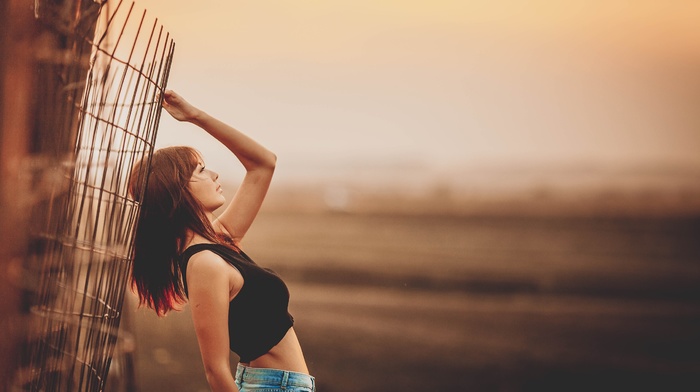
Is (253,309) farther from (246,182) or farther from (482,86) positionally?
(482,86)

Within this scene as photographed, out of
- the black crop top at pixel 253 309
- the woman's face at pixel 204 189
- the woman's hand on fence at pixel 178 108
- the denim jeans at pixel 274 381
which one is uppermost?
the woman's hand on fence at pixel 178 108

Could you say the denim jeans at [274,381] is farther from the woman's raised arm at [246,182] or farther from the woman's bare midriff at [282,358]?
the woman's raised arm at [246,182]

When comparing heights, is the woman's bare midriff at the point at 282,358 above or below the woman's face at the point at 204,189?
below

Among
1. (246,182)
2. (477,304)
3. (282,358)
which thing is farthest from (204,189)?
(477,304)

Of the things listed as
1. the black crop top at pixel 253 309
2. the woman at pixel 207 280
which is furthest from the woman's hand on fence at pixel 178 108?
the black crop top at pixel 253 309

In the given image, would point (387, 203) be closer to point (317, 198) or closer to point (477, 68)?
point (317, 198)

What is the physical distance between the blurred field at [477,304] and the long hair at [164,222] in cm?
440

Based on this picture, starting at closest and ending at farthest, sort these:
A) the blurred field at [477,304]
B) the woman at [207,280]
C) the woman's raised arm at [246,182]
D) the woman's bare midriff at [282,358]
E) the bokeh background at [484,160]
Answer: the woman at [207,280] < the woman's bare midriff at [282,358] < the woman's raised arm at [246,182] < the blurred field at [477,304] < the bokeh background at [484,160]

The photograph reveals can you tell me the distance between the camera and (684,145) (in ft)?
41.8

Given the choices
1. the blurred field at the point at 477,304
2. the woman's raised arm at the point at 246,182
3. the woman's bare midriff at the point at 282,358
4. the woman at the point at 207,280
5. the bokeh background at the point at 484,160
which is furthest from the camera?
the bokeh background at the point at 484,160

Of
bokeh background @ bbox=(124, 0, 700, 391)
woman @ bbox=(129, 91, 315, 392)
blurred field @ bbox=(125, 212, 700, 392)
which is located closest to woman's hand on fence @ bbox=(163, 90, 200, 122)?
woman @ bbox=(129, 91, 315, 392)

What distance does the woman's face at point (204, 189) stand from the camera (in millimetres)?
1643

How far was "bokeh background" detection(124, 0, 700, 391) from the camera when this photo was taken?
40.8 ft

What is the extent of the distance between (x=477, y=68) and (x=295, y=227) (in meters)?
4.64
